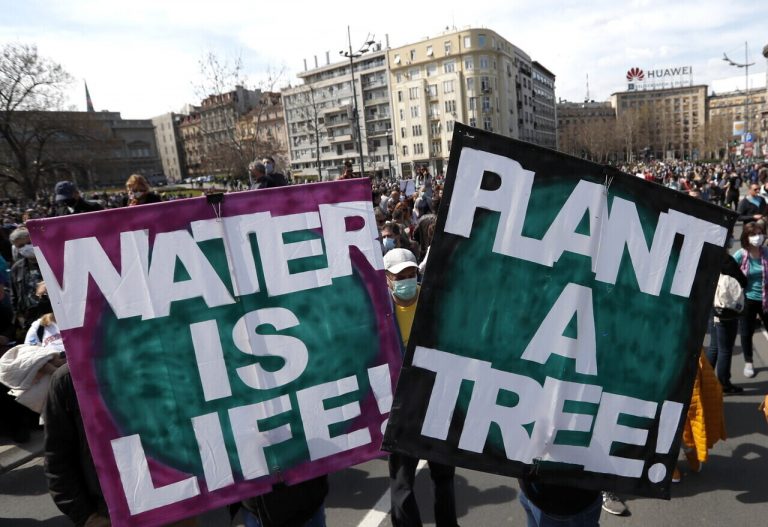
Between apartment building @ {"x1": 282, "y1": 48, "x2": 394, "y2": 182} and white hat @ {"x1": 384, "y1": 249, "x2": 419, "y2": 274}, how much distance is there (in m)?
65.5

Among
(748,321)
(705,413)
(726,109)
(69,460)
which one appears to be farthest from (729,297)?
(726,109)

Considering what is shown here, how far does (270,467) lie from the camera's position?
6.71 ft

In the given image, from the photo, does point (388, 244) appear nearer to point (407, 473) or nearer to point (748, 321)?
point (748, 321)

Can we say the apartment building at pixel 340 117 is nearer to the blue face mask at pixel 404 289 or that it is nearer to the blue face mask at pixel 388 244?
the blue face mask at pixel 388 244

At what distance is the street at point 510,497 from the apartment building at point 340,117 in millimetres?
65259

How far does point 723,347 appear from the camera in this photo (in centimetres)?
490

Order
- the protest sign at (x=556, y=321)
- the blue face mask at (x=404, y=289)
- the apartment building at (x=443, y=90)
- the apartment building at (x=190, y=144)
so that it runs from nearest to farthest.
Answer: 1. the protest sign at (x=556, y=321)
2. the blue face mask at (x=404, y=289)
3. the apartment building at (x=443, y=90)
4. the apartment building at (x=190, y=144)

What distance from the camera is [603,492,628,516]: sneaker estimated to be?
3369 millimetres

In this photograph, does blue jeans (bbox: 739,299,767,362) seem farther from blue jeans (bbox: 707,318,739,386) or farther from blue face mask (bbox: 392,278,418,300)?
blue face mask (bbox: 392,278,418,300)

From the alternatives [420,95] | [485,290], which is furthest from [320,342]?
[420,95]

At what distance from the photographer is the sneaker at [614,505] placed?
3.37 meters

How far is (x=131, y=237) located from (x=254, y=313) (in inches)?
22.4

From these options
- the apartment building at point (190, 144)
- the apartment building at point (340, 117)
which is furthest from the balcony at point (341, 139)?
the apartment building at point (190, 144)

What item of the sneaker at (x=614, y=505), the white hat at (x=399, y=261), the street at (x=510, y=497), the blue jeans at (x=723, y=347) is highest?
the white hat at (x=399, y=261)
